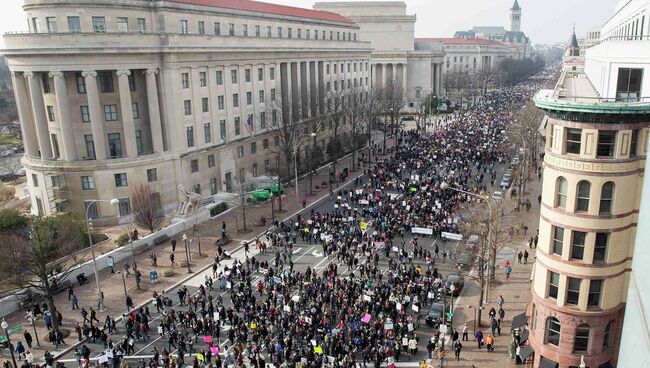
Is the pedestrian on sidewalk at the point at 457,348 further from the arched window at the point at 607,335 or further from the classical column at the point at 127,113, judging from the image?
the classical column at the point at 127,113

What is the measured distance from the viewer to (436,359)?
27469 mm

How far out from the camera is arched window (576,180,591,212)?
23.2 m

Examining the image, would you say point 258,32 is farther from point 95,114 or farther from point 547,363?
point 547,363

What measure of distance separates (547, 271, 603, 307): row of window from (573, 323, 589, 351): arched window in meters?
1.17

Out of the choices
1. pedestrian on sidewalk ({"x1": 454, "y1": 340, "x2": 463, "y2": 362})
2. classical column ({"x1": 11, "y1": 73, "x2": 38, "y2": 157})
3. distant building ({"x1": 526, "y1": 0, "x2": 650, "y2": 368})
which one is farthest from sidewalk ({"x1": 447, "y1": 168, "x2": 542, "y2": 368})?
classical column ({"x1": 11, "y1": 73, "x2": 38, "y2": 157})

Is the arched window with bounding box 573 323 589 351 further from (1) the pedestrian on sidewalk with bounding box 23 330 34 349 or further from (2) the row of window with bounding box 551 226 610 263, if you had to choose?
(1) the pedestrian on sidewalk with bounding box 23 330 34 349

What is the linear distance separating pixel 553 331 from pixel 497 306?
773 centimetres

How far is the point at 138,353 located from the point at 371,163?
172 feet

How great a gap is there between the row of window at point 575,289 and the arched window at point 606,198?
338 centimetres

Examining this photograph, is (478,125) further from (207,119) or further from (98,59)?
(98,59)

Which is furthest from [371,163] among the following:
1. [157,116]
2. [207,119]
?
[157,116]

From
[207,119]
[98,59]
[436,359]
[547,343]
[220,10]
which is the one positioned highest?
[220,10]

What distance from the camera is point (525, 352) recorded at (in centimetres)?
2591

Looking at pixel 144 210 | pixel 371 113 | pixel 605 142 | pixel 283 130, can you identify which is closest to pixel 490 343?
pixel 605 142
